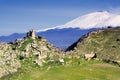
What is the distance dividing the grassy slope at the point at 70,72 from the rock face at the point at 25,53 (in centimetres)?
300

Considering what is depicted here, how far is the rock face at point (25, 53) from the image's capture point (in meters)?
158

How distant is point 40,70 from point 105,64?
3443cm

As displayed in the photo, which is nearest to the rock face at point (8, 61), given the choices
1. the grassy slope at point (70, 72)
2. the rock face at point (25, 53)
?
the rock face at point (25, 53)

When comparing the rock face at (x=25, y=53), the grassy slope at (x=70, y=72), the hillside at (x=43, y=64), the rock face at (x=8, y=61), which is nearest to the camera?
the grassy slope at (x=70, y=72)

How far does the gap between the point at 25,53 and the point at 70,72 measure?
19276mm

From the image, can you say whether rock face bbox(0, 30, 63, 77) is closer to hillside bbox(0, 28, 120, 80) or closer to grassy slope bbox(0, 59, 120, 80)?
hillside bbox(0, 28, 120, 80)

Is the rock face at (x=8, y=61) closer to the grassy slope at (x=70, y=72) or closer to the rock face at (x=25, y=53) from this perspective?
the rock face at (x=25, y=53)

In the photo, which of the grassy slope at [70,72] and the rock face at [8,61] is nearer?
the grassy slope at [70,72]

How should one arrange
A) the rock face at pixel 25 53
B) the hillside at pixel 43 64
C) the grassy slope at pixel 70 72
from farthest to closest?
1. the rock face at pixel 25 53
2. the hillside at pixel 43 64
3. the grassy slope at pixel 70 72

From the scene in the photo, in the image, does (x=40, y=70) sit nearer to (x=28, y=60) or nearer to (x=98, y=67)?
(x=28, y=60)

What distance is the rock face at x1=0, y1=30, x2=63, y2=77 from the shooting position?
158500 mm

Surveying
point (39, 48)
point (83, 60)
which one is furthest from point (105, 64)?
point (39, 48)

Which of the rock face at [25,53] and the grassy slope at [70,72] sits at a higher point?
the rock face at [25,53]

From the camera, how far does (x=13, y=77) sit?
142750 millimetres
